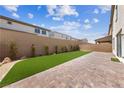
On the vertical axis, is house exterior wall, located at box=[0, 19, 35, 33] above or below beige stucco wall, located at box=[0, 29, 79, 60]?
above

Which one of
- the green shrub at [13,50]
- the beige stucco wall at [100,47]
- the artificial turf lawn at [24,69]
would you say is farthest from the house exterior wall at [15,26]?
the artificial turf lawn at [24,69]

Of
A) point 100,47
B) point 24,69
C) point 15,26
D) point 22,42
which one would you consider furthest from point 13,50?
point 100,47

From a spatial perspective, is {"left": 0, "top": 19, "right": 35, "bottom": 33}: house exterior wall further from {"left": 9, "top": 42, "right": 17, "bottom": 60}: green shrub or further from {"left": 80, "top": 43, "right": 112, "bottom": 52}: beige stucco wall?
{"left": 80, "top": 43, "right": 112, "bottom": 52}: beige stucco wall

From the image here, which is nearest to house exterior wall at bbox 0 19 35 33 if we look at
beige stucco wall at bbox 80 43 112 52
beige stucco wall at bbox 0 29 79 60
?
beige stucco wall at bbox 0 29 79 60

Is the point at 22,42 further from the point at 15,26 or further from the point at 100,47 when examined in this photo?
the point at 100,47

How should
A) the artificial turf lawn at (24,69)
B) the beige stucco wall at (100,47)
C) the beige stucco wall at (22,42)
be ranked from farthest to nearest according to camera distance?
the beige stucco wall at (100,47), the beige stucco wall at (22,42), the artificial turf lawn at (24,69)

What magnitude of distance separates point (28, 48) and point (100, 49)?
58.0 ft

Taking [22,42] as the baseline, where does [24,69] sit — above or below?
below

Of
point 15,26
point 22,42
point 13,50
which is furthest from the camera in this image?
point 15,26

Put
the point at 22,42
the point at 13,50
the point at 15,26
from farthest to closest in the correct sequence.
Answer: the point at 15,26
the point at 22,42
the point at 13,50

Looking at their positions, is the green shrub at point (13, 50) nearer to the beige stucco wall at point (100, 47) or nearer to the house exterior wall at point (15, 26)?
the house exterior wall at point (15, 26)

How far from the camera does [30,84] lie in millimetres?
5801
